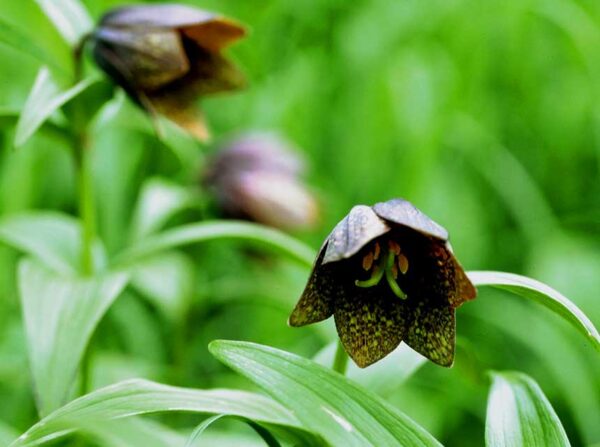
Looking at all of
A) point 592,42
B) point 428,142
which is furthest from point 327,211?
point 592,42

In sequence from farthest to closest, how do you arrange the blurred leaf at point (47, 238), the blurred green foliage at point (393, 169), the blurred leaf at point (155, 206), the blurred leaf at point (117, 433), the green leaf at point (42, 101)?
the blurred green foliage at point (393, 169), the blurred leaf at point (155, 206), the blurred leaf at point (47, 238), the green leaf at point (42, 101), the blurred leaf at point (117, 433)

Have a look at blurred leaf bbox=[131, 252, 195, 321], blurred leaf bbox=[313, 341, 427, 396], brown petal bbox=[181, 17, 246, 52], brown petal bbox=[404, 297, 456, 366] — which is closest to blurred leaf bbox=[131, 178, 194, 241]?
blurred leaf bbox=[131, 252, 195, 321]

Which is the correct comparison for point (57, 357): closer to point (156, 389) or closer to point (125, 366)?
point (156, 389)

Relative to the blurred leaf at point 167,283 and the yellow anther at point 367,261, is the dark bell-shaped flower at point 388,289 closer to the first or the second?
the yellow anther at point 367,261

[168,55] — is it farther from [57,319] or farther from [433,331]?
[433,331]

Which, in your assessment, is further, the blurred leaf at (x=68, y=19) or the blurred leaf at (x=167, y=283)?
the blurred leaf at (x=167, y=283)

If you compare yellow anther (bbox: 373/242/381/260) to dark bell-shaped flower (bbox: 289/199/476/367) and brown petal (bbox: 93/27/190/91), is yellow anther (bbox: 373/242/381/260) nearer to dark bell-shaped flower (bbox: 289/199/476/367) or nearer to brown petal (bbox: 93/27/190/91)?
dark bell-shaped flower (bbox: 289/199/476/367)

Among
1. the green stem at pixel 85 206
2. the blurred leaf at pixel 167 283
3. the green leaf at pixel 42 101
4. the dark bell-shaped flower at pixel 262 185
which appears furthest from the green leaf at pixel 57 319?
the dark bell-shaped flower at pixel 262 185
